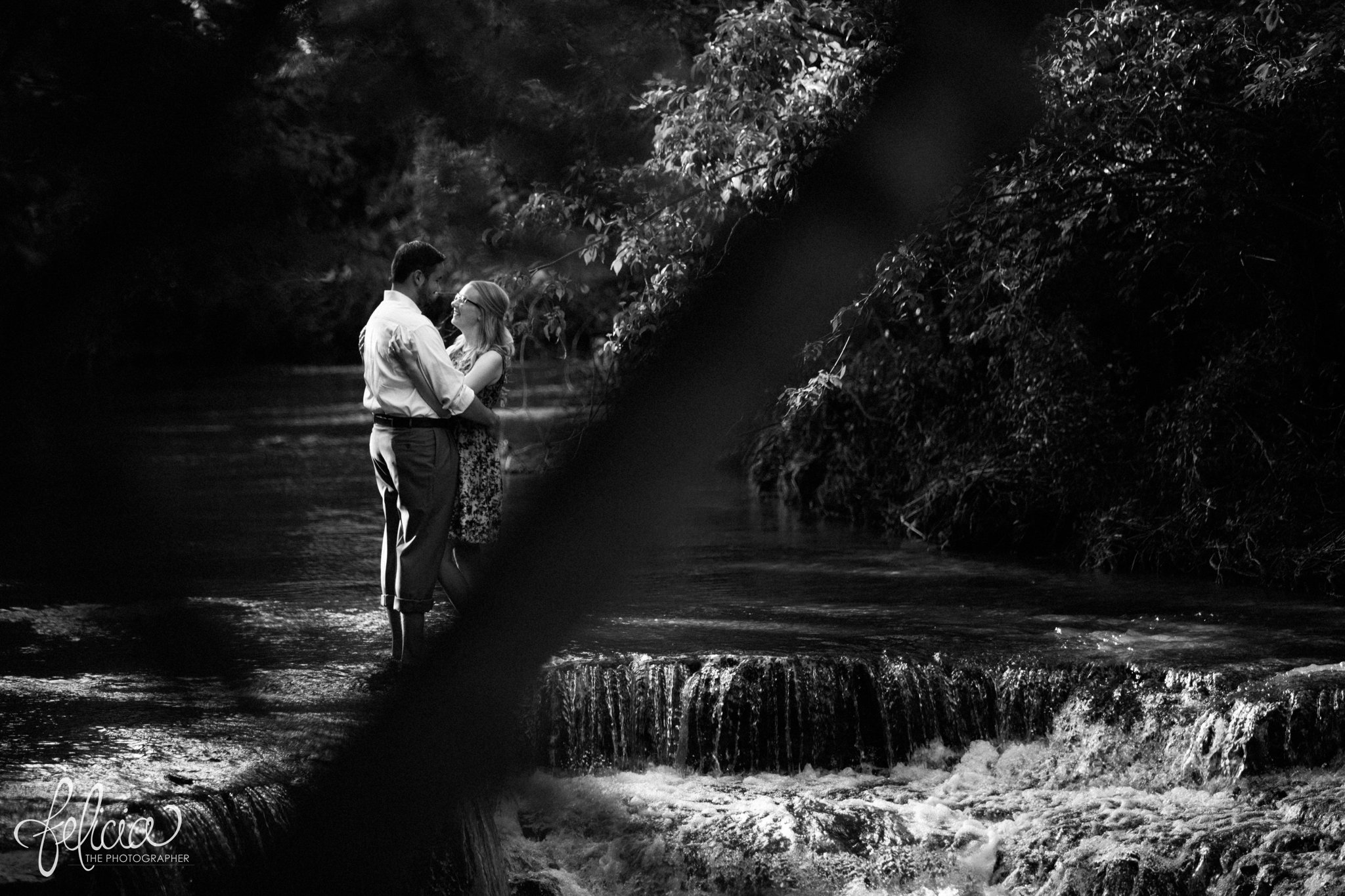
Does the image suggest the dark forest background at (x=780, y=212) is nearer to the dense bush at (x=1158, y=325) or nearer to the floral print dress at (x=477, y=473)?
the dense bush at (x=1158, y=325)

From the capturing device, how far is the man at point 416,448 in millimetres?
6371

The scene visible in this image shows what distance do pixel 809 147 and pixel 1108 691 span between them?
24.8 feet

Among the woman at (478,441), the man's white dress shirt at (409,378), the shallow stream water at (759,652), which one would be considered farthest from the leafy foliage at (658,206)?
the woman at (478,441)

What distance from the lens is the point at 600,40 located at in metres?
1.07

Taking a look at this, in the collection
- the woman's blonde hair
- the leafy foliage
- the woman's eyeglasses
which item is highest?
the woman's eyeglasses

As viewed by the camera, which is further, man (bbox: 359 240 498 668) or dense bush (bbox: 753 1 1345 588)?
dense bush (bbox: 753 1 1345 588)

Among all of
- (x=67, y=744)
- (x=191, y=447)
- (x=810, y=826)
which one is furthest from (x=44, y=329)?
(x=191, y=447)

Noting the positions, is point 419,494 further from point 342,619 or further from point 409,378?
point 342,619

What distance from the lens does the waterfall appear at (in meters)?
7.80

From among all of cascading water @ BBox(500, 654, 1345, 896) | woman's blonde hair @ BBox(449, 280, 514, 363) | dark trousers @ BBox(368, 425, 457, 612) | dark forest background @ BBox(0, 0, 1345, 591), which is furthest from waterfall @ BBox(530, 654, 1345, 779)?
dark forest background @ BBox(0, 0, 1345, 591)

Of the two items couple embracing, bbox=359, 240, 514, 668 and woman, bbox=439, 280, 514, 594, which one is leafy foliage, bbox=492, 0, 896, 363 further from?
woman, bbox=439, 280, 514, 594

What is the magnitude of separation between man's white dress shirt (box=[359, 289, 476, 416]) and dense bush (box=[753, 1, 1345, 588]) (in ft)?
10.5

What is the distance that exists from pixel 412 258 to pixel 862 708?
23.7 feet

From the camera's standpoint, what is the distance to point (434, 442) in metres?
6.64
